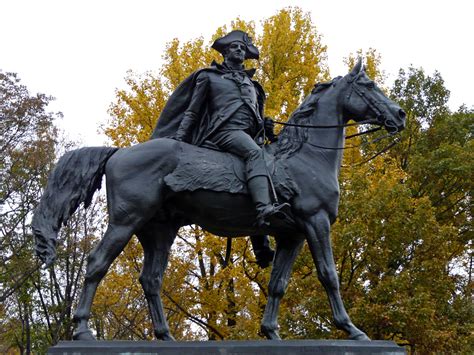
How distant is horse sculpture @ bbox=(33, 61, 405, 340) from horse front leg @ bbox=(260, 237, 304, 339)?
1 centimetres

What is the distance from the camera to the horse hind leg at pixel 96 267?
24.3 feet

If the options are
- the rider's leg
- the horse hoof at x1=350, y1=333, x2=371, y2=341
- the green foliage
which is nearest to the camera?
the horse hoof at x1=350, y1=333, x2=371, y2=341

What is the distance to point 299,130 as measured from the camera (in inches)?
327

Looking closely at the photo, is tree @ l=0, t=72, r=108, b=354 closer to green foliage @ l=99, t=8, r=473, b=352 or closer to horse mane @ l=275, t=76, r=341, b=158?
green foliage @ l=99, t=8, r=473, b=352

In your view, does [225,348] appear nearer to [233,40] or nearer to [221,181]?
[221,181]

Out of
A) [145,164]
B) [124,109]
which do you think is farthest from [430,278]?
[145,164]

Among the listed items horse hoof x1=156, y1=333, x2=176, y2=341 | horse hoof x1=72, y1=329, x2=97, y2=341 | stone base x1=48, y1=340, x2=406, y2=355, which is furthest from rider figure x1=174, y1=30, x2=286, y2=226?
horse hoof x1=72, y1=329, x2=97, y2=341

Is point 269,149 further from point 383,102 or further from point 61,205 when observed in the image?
point 61,205

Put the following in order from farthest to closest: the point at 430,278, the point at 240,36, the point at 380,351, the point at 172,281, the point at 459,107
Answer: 1. the point at 459,107
2. the point at 172,281
3. the point at 430,278
4. the point at 240,36
5. the point at 380,351

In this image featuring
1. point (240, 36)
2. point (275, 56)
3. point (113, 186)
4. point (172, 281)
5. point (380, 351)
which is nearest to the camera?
point (380, 351)

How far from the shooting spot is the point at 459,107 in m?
27.3

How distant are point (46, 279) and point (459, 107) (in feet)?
54.8

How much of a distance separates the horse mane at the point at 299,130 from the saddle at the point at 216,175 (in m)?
0.27

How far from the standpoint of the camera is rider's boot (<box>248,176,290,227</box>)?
294 inches
